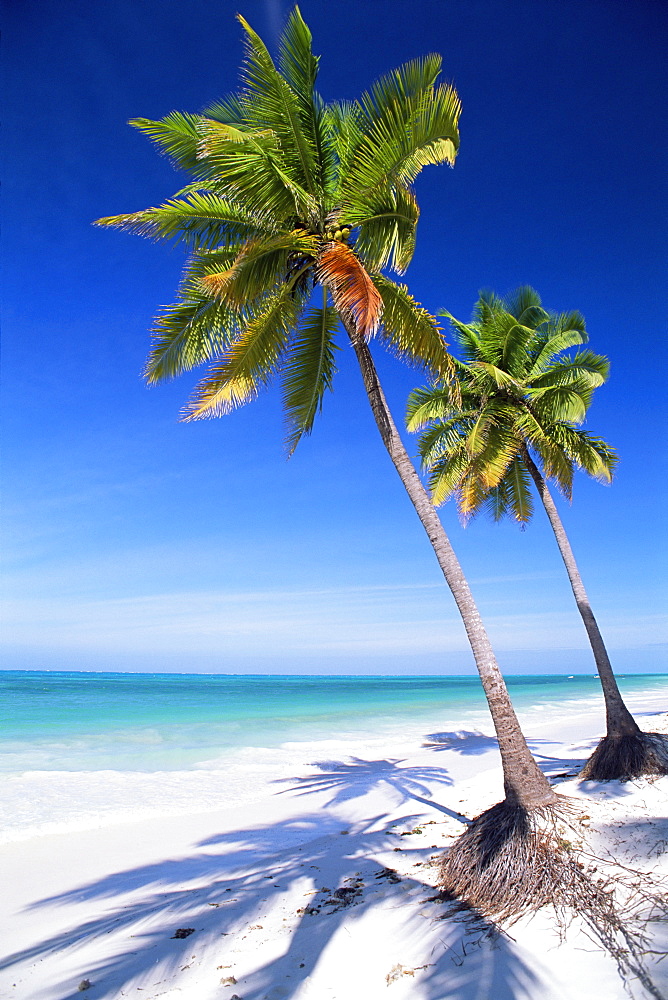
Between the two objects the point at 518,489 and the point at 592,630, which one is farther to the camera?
the point at 518,489

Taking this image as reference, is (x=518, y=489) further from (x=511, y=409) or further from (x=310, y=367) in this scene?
(x=310, y=367)

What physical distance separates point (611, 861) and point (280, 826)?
245 inches

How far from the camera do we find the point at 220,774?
14.1 m

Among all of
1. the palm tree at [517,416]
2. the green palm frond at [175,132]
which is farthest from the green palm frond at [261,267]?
the palm tree at [517,416]

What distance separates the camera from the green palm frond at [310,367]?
779cm

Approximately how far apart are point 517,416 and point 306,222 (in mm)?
6428

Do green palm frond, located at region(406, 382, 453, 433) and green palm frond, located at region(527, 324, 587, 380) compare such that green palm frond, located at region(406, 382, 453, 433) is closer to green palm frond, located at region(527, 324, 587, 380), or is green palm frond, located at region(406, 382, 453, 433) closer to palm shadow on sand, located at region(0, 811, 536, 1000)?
green palm frond, located at region(527, 324, 587, 380)

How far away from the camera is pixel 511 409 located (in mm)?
11594

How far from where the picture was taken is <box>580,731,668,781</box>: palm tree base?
8.16 m

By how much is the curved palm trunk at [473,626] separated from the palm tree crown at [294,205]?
0.72m

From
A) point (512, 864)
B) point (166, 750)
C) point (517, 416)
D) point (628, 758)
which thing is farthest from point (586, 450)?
point (166, 750)

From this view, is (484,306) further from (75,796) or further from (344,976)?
(75,796)

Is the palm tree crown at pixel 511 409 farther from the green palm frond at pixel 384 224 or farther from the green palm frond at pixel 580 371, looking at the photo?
the green palm frond at pixel 384 224

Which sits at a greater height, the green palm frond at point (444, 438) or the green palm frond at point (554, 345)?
the green palm frond at point (554, 345)
